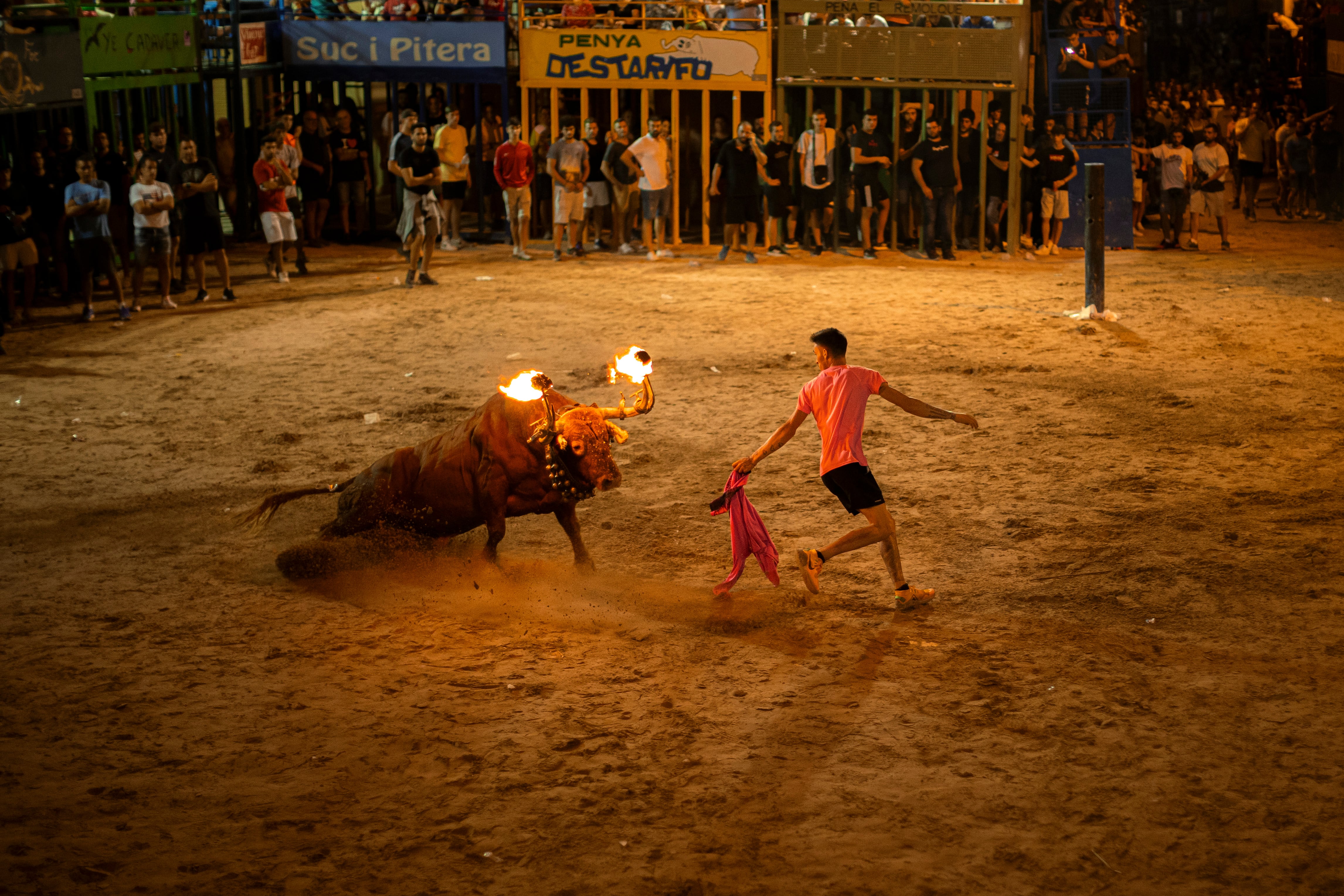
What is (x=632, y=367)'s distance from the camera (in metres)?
6.98

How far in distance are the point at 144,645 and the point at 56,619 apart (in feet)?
2.30

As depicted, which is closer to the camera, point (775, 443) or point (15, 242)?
point (775, 443)

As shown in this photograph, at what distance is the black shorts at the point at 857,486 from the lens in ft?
23.6

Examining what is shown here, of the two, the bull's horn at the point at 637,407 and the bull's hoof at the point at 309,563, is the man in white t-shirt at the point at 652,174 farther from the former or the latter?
the bull's horn at the point at 637,407

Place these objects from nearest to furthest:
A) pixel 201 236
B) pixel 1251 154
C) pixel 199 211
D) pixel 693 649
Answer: pixel 693 649, pixel 199 211, pixel 201 236, pixel 1251 154

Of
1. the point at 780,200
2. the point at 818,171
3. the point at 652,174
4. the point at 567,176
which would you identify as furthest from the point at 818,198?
the point at 567,176

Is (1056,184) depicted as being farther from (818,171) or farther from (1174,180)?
(818,171)

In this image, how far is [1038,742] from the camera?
224 inches

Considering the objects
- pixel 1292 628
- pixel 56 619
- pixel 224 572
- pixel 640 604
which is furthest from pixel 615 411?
pixel 1292 628

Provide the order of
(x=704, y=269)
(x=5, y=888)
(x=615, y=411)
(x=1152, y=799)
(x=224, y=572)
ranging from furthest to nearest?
(x=704, y=269) < (x=224, y=572) < (x=615, y=411) < (x=1152, y=799) < (x=5, y=888)

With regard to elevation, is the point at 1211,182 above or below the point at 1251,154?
below

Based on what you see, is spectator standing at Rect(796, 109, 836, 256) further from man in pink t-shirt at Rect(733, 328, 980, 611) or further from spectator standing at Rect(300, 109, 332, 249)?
man in pink t-shirt at Rect(733, 328, 980, 611)

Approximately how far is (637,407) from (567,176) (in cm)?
1307

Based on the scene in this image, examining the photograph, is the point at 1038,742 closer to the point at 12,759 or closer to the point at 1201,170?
the point at 12,759
